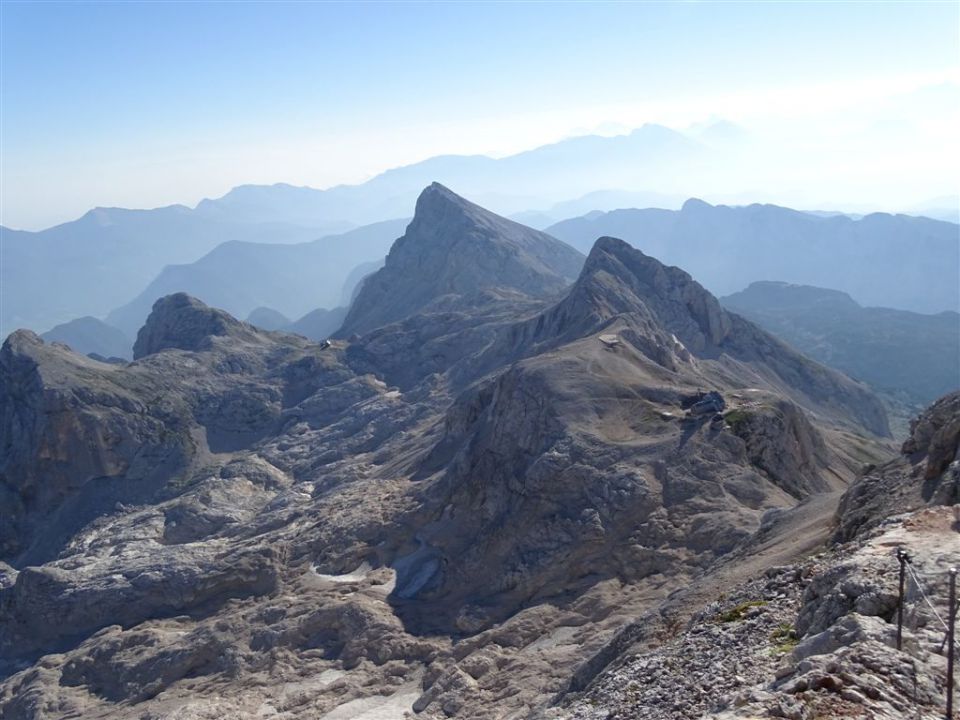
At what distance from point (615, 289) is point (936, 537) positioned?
7932 cm

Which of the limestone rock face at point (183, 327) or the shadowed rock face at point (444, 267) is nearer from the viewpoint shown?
the limestone rock face at point (183, 327)

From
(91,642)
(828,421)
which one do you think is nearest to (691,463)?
(91,642)

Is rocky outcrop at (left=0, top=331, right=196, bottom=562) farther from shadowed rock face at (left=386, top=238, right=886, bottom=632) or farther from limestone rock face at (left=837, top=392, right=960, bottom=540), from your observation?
limestone rock face at (left=837, top=392, right=960, bottom=540)

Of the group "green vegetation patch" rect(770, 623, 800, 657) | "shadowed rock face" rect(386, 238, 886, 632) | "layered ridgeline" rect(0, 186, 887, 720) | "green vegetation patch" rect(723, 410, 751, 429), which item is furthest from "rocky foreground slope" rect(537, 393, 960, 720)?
"green vegetation patch" rect(723, 410, 751, 429)

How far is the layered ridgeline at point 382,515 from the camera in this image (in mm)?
44344

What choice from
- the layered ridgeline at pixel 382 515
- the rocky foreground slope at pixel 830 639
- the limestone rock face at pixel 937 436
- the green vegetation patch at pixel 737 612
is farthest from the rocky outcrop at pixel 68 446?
the limestone rock face at pixel 937 436

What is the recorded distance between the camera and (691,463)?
5212 centimetres

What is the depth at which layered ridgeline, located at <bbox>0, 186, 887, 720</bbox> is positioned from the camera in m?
44.3

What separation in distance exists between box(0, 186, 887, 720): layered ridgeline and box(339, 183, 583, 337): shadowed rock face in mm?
56616

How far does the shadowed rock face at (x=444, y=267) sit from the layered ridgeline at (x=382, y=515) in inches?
2229

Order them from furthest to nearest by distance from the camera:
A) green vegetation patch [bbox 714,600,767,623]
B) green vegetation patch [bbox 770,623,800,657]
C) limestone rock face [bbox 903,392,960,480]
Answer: limestone rock face [bbox 903,392,960,480] < green vegetation patch [bbox 714,600,767,623] < green vegetation patch [bbox 770,623,800,657]

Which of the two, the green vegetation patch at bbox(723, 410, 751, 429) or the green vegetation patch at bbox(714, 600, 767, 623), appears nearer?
the green vegetation patch at bbox(714, 600, 767, 623)

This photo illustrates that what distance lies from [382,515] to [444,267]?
111 metres

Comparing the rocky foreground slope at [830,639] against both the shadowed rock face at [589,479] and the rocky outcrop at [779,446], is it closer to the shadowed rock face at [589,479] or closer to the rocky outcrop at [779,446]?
the shadowed rock face at [589,479]
